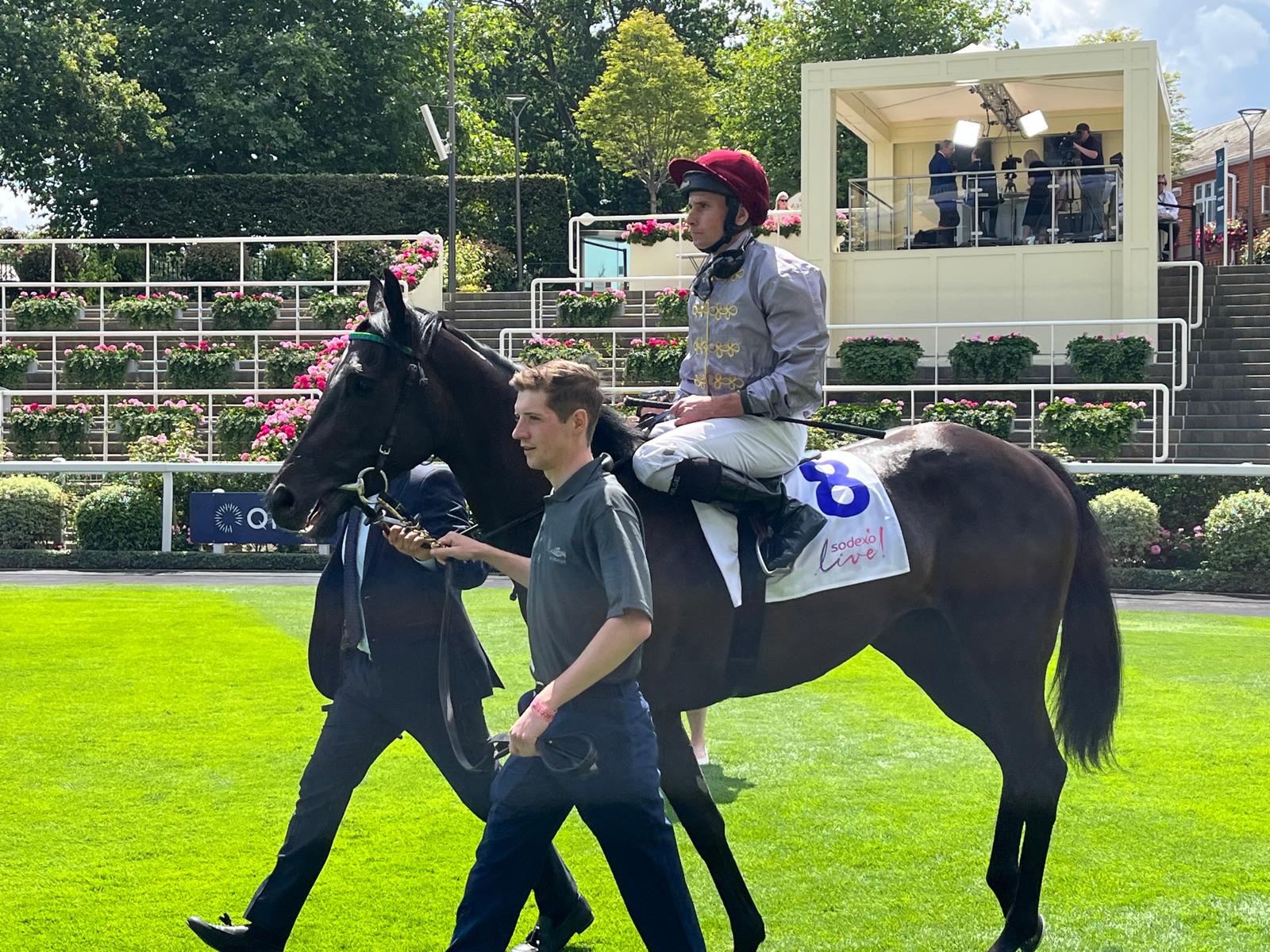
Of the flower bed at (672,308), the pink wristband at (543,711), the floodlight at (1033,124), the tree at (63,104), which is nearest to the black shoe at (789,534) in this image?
the pink wristband at (543,711)

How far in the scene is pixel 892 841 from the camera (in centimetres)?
482

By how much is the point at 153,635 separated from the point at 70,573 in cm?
454

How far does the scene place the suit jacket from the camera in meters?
3.70

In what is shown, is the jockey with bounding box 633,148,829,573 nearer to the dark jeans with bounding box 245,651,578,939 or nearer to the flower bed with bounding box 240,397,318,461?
the dark jeans with bounding box 245,651,578,939

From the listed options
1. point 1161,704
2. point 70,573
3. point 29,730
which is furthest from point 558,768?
point 70,573

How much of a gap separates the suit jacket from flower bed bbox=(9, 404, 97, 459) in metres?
14.9

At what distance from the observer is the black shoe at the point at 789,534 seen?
3.73 metres

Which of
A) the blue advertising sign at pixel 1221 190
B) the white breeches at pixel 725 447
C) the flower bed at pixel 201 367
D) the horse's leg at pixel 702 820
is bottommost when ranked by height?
the horse's leg at pixel 702 820

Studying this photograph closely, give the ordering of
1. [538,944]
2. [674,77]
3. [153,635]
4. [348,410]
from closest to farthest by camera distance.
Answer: [348,410] < [538,944] < [153,635] < [674,77]

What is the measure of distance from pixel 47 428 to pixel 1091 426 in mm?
12107

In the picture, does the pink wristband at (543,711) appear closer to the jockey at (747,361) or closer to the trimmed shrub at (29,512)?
the jockey at (747,361)

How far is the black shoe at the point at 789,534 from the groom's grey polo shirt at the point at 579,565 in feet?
3.03

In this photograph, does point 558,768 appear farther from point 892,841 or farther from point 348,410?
point 892,841

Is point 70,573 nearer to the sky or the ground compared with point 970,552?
nearer to the ground
